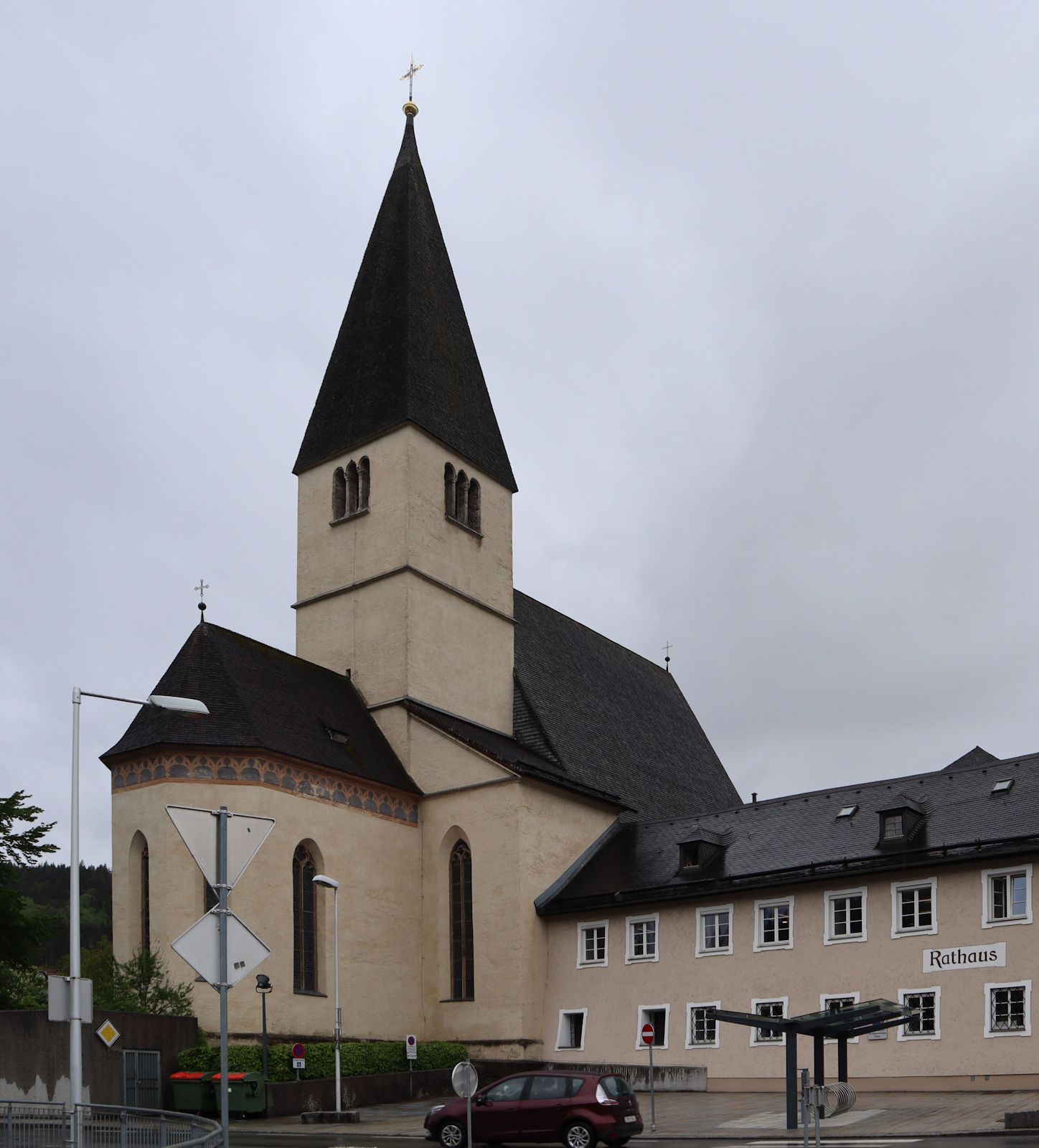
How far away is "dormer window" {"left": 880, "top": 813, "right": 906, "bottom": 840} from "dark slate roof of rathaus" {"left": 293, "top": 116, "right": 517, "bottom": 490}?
1844cm

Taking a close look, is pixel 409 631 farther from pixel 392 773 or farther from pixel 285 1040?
pixel 285 1040

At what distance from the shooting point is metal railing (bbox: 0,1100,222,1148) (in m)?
15.9

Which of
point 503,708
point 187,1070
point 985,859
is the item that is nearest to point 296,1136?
point 187,1070

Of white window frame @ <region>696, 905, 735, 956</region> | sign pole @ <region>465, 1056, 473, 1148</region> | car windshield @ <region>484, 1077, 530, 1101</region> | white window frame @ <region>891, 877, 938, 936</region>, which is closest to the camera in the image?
sign pole @ <region>465, 1056, 473, 1148</region>

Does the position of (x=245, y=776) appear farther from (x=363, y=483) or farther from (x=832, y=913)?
(x=832, y=913)

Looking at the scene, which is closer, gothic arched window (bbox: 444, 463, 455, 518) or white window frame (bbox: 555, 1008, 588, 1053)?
white window frame (bbox: 555, 1008, 588, 1053)

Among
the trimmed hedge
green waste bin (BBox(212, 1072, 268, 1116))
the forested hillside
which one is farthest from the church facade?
the forested hillside

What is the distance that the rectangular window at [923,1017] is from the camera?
3300 cm

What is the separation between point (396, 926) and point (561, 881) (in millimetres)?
4759

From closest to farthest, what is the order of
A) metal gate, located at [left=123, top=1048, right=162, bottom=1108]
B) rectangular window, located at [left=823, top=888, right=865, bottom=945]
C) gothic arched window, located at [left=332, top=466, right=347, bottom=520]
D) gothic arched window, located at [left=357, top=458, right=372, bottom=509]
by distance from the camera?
metal gate, located at [left=123, top=1048, right=162, bottom=1108] < rectangular window, located at [left=823, top=888, right=865, bottom=945] < gothic arched window, located at [left=357, top=458, right=372, bottom=509] < gothic arched window, located at [left=332, top=466, right=347, bottom=520]

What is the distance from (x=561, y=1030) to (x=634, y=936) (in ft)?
A: 10.9

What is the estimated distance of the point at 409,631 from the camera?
1720 inches

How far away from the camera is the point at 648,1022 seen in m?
38.0

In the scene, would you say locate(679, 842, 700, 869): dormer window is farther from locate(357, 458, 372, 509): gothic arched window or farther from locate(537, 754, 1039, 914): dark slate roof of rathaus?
locate(357, 458, 372, 509): gothic arched window
